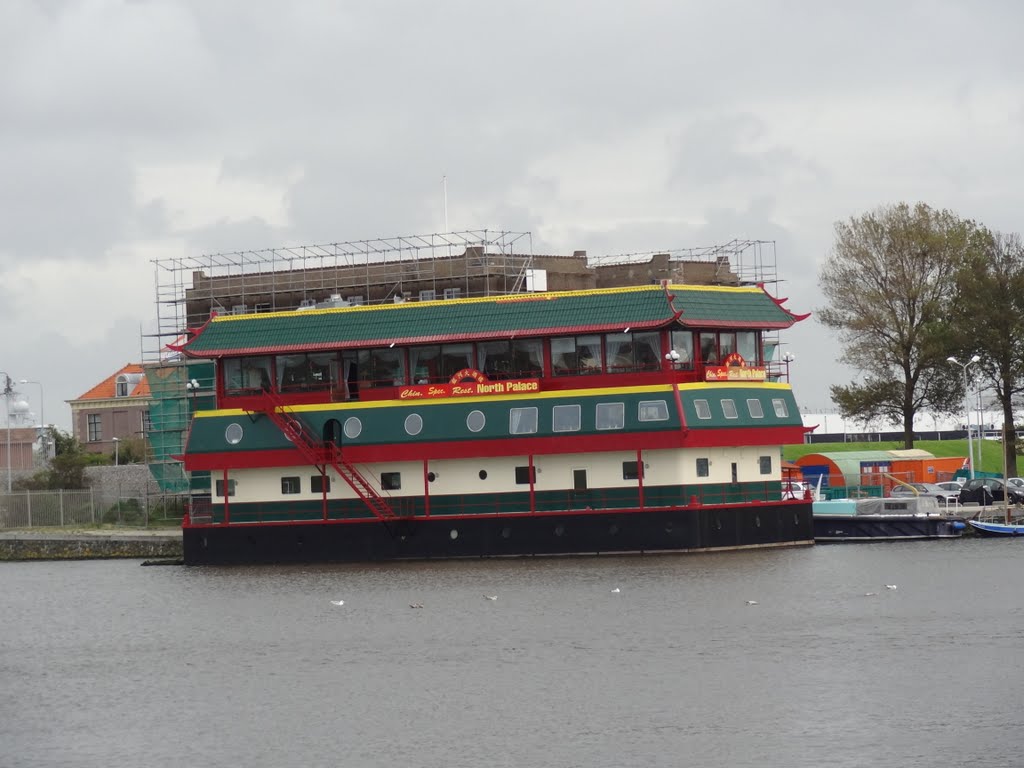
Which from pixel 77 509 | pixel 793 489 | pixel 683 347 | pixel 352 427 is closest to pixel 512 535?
pixel 352 427

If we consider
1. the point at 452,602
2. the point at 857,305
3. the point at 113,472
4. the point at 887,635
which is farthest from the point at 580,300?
the point at 113,472

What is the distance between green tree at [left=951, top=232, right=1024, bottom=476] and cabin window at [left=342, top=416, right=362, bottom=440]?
36537 mm

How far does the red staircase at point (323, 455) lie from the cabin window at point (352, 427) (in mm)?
732

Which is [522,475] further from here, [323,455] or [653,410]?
[323,455]

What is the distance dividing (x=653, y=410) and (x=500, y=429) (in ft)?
19.7

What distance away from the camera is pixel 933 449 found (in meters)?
128

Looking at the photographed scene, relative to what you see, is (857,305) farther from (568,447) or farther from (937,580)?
(937,580)

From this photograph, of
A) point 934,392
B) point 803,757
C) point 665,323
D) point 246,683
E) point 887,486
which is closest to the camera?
point 803,757

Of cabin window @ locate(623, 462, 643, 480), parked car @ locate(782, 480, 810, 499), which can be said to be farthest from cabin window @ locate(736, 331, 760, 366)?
cabin window @ locate(623, 462, 643, 480)

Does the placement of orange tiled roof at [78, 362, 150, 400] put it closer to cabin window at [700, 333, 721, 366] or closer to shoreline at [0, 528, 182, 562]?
shoreline at [0, 528, 182, 562]

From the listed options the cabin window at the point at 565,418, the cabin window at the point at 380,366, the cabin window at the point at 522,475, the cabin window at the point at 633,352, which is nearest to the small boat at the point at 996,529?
the cabin window at the point at 633,352

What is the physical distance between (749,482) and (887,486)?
74.5ft

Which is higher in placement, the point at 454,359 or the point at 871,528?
the point at 454,359

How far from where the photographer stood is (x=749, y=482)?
6662 centimetres
